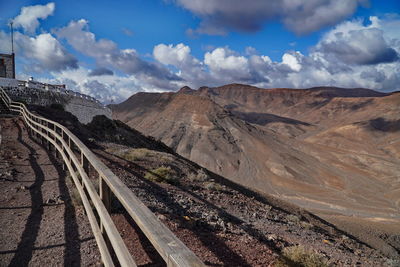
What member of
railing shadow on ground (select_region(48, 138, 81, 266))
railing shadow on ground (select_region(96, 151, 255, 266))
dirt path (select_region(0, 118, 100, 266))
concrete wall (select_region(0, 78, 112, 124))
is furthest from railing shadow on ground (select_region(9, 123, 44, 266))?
concrete wall (select_region(0, 78, 112, 124))

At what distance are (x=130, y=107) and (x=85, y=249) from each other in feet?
371

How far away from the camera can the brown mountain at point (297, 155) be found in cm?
4241

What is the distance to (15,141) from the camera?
12398mm

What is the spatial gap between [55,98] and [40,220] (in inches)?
859

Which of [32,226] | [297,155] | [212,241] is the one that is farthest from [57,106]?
[297,155]

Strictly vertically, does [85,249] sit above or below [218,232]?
above

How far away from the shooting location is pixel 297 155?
211ft

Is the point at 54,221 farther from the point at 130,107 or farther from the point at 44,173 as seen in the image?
the point at 130,107

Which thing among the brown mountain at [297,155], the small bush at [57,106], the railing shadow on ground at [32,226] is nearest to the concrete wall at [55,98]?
the small bush at [57,106]

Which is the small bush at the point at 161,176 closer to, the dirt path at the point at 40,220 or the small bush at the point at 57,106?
the dirt path at the point at 40,220

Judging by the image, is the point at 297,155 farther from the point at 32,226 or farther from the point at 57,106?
the point at 32,226

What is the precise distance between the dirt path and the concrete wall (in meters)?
16.4

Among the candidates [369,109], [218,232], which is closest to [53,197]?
[218,232]

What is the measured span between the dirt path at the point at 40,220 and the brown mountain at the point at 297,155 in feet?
65.7
